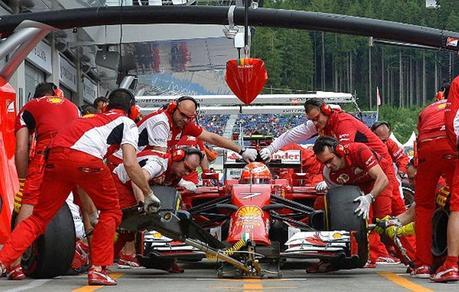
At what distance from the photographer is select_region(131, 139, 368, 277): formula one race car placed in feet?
31.7

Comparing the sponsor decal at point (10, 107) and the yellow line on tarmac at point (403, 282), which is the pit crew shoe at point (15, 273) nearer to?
the sponsor decal at point (10, 107)

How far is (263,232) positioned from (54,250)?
73.5 inches

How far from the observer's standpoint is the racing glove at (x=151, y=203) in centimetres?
930

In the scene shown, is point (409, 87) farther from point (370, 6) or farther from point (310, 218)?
point (310, 218)

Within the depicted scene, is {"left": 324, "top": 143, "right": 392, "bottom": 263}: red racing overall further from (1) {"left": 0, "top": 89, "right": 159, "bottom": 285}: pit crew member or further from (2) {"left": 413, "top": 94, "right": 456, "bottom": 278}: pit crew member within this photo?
(1) {"left": 0, "top": 89, "right": 159, "bottom": 285}: pit crew member

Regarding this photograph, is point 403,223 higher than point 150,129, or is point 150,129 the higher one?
point 150,129

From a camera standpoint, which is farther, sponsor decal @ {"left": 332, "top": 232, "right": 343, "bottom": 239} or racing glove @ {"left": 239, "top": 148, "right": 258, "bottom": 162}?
racing glove @ {"left": 239, "top": 148, "right": 258, "bottom": 162}

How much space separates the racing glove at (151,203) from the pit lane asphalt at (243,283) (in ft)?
2.06

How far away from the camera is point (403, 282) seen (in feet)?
30.3

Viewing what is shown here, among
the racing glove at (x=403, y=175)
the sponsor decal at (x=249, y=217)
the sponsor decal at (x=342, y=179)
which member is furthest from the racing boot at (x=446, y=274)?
the racing glove at (x=403, y=175)

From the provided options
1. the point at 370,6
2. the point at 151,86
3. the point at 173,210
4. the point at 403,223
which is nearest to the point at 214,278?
the point at 173,210

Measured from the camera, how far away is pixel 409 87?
425 ft

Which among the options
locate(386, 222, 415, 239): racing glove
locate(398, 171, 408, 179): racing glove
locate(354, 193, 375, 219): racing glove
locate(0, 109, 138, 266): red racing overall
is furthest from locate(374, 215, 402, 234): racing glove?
locate(398, 171, 408, 179): racing glove

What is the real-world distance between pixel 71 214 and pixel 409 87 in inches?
4800
